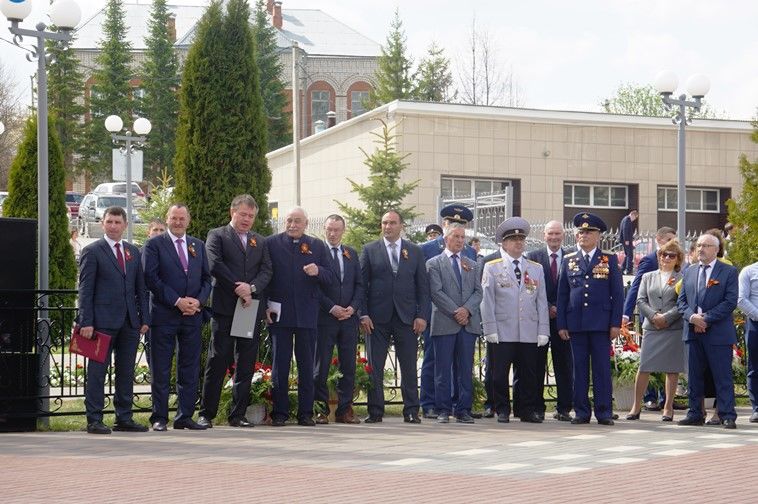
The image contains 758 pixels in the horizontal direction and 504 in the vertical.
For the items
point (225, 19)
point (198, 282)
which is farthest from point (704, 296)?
point (225, 19)

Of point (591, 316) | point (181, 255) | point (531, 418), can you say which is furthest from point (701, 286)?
point (181, 255)

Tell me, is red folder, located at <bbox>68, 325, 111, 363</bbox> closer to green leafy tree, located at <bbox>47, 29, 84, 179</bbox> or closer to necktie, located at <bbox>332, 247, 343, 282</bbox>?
necktie, located at <bbox>332, 247, 343, 282</bbox>

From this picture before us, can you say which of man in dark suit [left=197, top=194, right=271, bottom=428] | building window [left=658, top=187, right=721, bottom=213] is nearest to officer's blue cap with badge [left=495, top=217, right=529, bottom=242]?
man in dark suit [left=197, top=194, right=271, bottom=428]

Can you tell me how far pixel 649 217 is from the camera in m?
39.7

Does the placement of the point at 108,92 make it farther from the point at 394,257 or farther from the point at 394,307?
the point at 394,307

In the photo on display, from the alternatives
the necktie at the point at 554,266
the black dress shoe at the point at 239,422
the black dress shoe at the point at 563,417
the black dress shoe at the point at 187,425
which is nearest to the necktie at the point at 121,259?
the black dress shoe at the point at 187,425

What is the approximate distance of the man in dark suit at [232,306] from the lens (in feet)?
39.1

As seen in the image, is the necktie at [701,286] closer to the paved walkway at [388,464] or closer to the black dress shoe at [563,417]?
the paved walkway at [388,464]

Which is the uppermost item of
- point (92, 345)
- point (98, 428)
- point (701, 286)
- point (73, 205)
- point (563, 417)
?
point (73, 205)

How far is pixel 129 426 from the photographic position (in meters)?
11.6

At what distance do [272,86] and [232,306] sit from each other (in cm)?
6563

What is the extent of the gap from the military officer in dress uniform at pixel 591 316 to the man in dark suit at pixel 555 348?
0.30m

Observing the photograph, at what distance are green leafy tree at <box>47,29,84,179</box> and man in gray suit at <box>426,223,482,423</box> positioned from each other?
62.9m

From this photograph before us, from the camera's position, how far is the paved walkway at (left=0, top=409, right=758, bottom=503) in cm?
789
